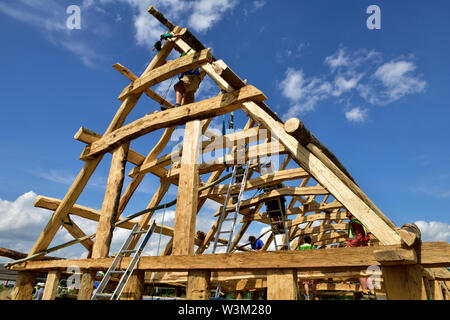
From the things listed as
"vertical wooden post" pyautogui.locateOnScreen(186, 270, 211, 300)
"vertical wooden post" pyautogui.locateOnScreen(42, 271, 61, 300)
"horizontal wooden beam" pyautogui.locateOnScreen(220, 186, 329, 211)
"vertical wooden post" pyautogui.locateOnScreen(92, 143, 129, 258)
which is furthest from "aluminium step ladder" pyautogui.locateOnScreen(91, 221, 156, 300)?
"horizontal wooden beam" pyautogui.locateOnScreen(220, 186, 329, 211)

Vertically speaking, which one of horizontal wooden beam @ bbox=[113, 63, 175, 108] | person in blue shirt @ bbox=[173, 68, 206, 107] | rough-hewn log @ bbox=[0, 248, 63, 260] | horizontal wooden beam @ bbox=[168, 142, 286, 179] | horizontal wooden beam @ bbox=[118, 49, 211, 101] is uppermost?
horizontal wooden beam @ bbox=[113, 63, 175, 108]

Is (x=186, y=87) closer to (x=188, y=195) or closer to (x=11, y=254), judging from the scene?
(x=188, y=195)

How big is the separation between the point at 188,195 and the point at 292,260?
1675mm

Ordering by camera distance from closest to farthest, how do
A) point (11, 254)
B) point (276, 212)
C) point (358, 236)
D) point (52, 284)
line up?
point (52, 284) < point (11, 254) < point (358, 236) < point (276, 212)

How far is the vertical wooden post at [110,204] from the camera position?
4.62 m

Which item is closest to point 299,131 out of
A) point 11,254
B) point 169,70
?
point 169,70

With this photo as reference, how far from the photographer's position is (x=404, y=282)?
8.25ft

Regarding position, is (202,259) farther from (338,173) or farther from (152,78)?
(152,78)

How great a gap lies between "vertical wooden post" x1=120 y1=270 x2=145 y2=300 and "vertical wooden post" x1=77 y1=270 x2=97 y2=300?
0.79 metres

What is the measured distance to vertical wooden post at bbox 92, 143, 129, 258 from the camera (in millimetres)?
4622

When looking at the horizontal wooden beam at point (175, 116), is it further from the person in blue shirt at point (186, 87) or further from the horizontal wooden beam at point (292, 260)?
the horizontal wooden beam at point (292, 260)

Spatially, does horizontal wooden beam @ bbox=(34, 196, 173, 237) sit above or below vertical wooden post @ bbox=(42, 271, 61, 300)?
above

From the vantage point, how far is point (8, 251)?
5672 millimetres

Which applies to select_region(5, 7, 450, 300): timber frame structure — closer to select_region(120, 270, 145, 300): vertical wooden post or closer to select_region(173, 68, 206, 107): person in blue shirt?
select_region(120, 270, 145, 300): vertical wooden post
